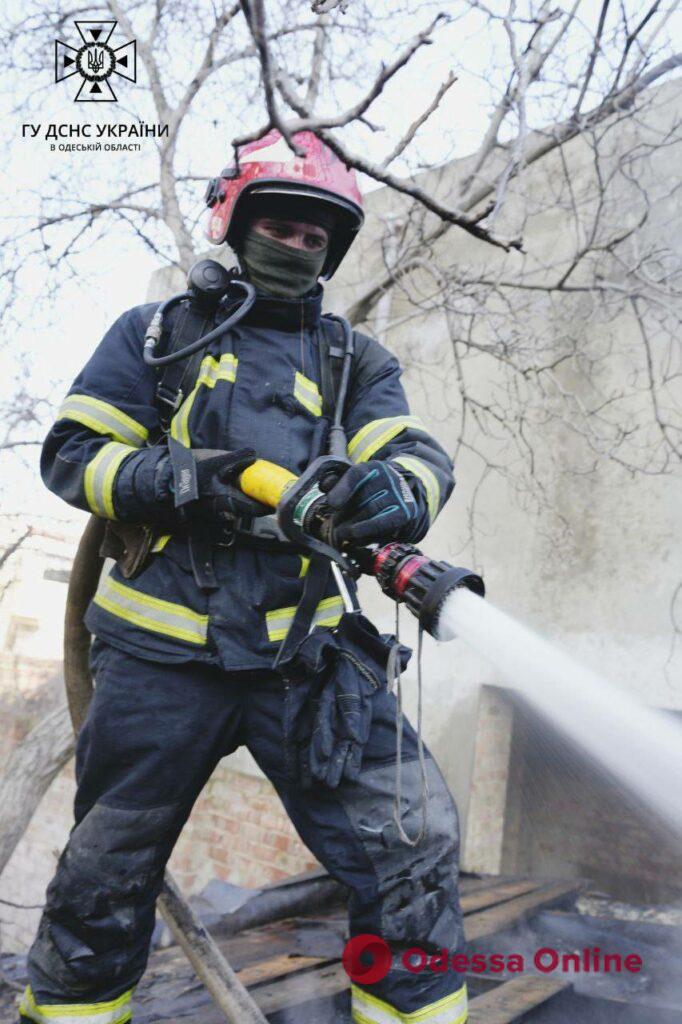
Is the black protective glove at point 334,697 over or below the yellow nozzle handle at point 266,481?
below

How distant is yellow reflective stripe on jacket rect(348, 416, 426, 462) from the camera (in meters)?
2.14

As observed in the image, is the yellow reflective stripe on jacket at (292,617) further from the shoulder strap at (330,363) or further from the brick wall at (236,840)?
the brick wall at (236,840)

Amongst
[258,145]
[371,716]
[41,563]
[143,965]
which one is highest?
[258,145]

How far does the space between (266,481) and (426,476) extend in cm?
38

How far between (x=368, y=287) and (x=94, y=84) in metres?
1.82

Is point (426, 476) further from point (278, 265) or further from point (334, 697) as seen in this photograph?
point (278, 265)

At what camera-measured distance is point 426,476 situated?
78.8 inches

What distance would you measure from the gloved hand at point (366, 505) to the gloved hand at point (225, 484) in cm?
25

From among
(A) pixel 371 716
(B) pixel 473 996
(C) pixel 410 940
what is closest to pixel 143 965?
(C) pixel 410 940

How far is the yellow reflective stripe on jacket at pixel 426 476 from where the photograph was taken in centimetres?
199

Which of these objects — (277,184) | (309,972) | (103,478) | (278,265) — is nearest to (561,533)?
(309,972)

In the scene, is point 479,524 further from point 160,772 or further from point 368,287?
point 160,772

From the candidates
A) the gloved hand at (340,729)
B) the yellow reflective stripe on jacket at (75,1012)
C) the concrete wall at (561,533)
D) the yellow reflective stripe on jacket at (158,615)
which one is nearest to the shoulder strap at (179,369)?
the yellow reflective stripe on jacket at (158,615)

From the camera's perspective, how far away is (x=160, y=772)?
194cm
